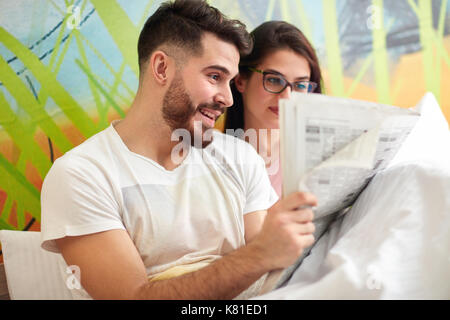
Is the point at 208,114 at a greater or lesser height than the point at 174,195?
greater

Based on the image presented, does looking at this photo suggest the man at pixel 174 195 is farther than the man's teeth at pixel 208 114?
No

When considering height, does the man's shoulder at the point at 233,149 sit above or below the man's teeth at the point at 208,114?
below

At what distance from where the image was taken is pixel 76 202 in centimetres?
92

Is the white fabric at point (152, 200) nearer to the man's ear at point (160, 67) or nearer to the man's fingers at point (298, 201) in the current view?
the man's ear at point (160, 67)

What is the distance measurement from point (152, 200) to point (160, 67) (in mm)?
388

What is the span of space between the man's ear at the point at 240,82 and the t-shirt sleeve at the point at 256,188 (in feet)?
1.09

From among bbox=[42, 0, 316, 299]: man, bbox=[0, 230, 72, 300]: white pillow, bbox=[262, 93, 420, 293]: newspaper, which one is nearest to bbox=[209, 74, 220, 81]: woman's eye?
bbox=[42, 0, 316, 299]: man

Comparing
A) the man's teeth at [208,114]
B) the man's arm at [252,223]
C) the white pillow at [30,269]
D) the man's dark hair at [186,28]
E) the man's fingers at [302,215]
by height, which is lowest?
the white pillow at [30,269]

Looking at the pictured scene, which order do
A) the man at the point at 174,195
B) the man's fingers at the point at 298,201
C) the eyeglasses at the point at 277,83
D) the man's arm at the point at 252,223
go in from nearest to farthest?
the man's fingers at the point at 298,201 < the man at the point at 174,195 < the man's arm at the point at 252,223 < the eyeglasses at the point at 277,83

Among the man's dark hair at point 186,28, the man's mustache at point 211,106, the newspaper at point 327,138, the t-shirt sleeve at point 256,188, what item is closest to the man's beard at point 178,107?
the man's mustache at point 211,106

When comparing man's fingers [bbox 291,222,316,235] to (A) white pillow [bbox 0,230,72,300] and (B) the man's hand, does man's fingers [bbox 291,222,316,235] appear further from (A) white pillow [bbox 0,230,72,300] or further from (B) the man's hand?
(A) white pillow [bbox 0,230,72,300]

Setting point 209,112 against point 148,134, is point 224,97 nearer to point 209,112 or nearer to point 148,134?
point 209,112

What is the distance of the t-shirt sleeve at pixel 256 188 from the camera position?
1253mm

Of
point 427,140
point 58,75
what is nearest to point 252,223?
point 427,140
